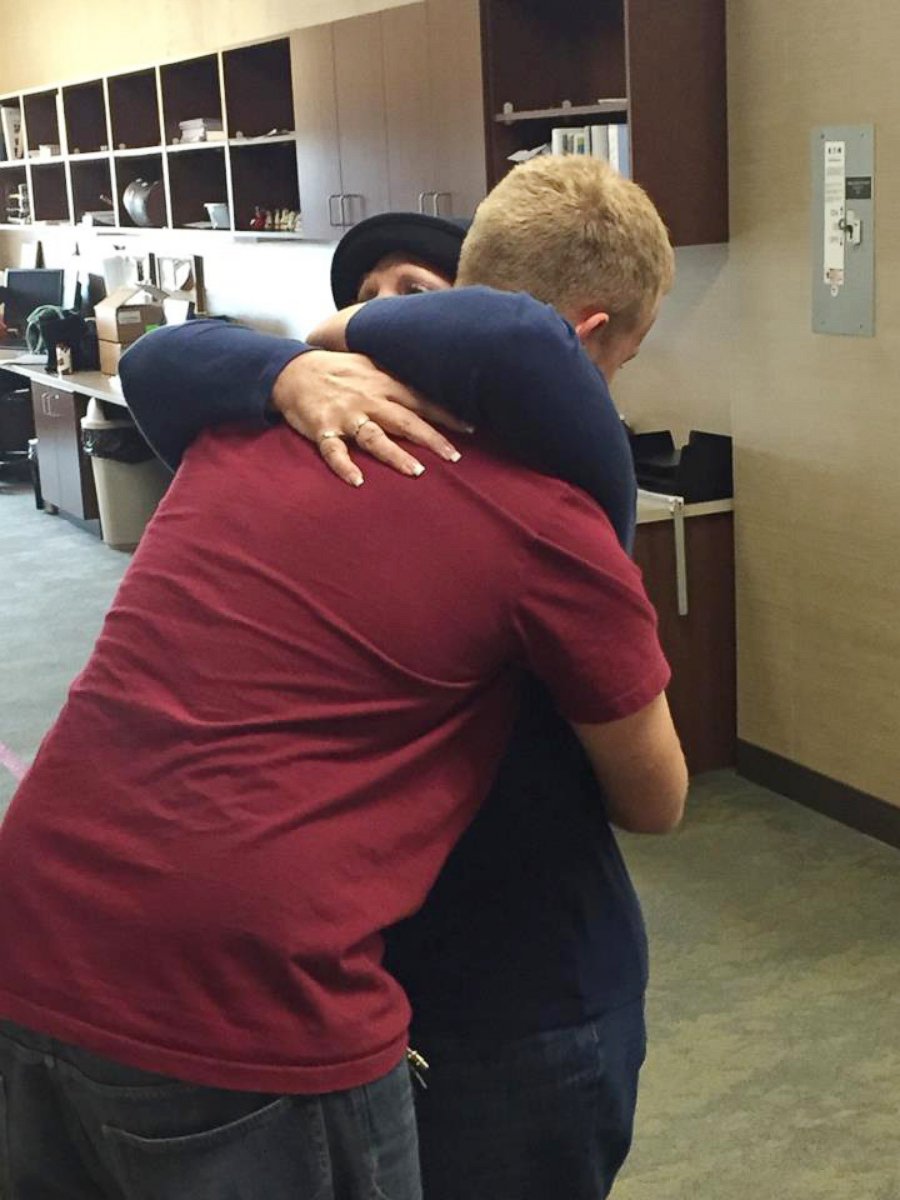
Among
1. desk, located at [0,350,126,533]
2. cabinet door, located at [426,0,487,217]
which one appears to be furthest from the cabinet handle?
desk, located at [0,350,126,533]

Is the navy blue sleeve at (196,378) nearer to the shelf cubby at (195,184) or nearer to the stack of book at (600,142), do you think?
the stack of book at (600,142)

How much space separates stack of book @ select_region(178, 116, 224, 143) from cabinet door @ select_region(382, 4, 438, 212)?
1.82 m

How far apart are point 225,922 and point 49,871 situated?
14 cm

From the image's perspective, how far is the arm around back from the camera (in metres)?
→ 1.20

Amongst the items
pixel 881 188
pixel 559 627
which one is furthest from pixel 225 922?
pixel 881 188

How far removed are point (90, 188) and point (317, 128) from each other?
3166 mm

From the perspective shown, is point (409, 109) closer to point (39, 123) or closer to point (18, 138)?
point (39, 123)

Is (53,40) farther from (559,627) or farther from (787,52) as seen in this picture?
(559,627)

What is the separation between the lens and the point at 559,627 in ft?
3.74

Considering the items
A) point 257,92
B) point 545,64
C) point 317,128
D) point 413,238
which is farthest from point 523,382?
point 257,92

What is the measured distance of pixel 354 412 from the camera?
3.90ft

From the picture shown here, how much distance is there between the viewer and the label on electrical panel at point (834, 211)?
12.1ft

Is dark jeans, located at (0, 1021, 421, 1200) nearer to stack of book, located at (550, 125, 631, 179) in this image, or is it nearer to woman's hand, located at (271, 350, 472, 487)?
woman's hand, located at (271, 350, 472, 487)

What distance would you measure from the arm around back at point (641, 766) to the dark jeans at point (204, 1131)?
27 centimetres
